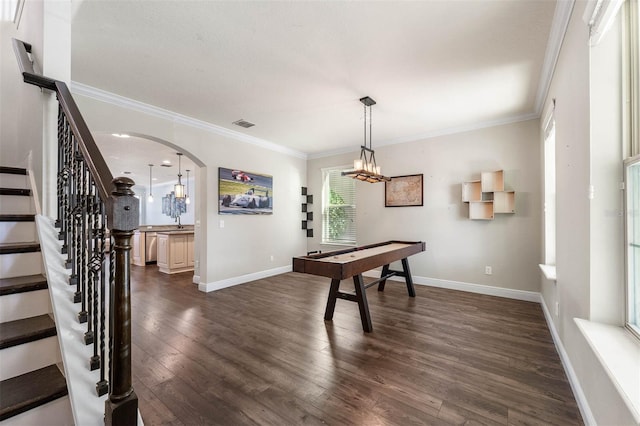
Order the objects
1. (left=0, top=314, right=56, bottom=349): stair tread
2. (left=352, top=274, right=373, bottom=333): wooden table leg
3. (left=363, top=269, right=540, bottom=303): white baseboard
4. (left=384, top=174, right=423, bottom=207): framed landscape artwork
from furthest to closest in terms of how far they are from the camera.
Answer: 1. (left=384, top=174, right=423, bottom=207): framed landscape artwork
2. (left=363, top=269, right=540, bottom=303): white baseboard
3. (left=352, top=274, right=373, bottom=333): wooden table leg
4. (left=0, top=314, right=56, bottom=349): stair tread

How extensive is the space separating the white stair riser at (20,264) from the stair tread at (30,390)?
0.63 meters

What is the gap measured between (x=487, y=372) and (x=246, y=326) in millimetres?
2293

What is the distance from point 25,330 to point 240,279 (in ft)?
12.1

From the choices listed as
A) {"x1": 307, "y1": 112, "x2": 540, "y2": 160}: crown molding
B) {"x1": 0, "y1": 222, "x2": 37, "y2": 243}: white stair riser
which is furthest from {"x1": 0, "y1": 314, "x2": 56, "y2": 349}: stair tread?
{"x1": 307, "y1": 112, "x2": 540, "y2": 160}: crown molding

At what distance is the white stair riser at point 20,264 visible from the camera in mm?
1536

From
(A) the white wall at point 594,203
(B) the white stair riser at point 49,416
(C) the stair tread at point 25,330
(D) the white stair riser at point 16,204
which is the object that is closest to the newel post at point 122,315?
(B) the white stair riser at point 49,416

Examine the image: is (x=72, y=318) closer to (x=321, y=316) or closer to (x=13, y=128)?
(x=13, y=128)

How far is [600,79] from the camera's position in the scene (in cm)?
147

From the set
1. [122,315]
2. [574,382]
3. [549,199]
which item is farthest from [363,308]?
[549,199]

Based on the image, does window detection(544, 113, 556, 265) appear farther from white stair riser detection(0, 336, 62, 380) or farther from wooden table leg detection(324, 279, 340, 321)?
white stair riser detection(0, 336, 62, 380)

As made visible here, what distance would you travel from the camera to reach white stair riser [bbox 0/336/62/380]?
1206 millimetres

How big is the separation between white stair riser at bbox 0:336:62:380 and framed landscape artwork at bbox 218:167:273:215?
11.1ft

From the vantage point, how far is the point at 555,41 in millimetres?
2234

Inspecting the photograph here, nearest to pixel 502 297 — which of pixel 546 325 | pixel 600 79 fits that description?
pixel 546 325
